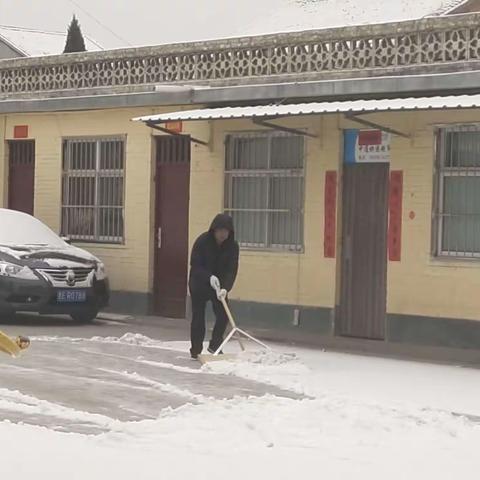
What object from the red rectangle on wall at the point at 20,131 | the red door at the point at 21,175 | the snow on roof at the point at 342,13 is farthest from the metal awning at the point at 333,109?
the snow on roof at the point at 342,13

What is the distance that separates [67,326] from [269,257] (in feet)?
9.74

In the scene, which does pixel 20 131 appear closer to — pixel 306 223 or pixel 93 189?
pixel 93 189

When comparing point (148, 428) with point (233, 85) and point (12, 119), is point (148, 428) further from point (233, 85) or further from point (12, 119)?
point (12, 119)

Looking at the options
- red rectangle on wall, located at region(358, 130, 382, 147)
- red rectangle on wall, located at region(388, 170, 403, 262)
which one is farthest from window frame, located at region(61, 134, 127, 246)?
red rectangle on wall, located at region(388, 170, 403, 262)

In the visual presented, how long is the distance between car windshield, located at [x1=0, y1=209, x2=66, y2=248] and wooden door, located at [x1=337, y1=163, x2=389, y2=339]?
4.23 metres

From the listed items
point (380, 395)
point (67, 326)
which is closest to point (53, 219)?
point (67, 326)

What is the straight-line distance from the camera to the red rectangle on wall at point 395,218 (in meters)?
13.4

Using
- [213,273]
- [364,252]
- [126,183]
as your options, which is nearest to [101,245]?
[126,183]

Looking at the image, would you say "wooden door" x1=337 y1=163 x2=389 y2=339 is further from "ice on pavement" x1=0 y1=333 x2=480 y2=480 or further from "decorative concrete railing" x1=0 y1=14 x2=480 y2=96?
"ice on pavement" x1=0 y1=333 x2=480 y2=480

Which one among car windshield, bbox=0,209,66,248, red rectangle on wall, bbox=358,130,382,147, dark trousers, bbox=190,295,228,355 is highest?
red rectangle on wall, bbox=358,130,382,147

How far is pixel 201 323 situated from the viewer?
11.5 m

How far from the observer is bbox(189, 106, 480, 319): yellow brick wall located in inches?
511

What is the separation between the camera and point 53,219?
58.3 ft

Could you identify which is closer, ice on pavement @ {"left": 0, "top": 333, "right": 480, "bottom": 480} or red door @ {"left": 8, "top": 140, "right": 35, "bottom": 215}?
ice on pavement @ {"left": 0, "top": 333, "right": 480, "bottom": 480}
